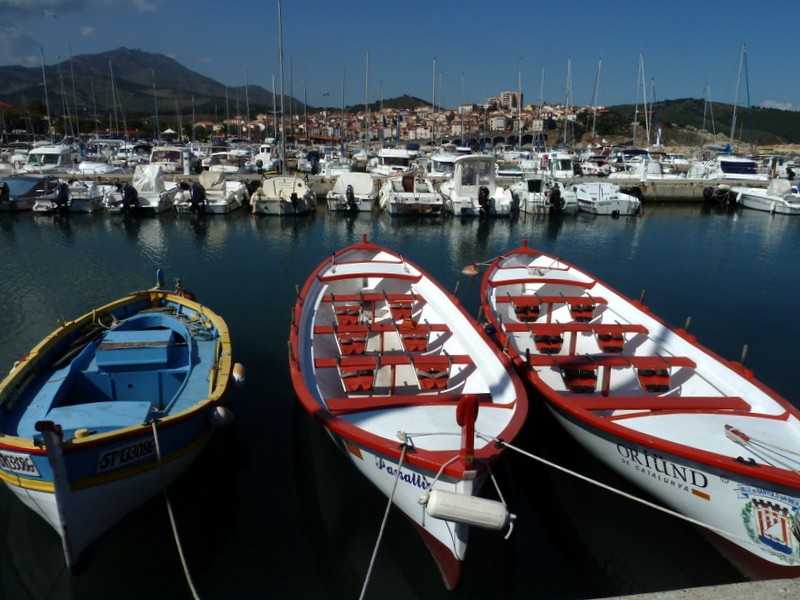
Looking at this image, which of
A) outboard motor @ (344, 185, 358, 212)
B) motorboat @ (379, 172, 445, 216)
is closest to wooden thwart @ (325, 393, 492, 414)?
motorboat @ (379, 172, 445, 216)

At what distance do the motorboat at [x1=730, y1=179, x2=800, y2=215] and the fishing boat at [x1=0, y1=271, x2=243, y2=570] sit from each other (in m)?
40.6

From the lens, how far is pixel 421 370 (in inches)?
361

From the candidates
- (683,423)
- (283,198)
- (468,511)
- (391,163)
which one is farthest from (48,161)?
(683,423)

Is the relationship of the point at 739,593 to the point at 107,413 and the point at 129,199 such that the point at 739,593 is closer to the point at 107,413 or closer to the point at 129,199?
the point at 107,413

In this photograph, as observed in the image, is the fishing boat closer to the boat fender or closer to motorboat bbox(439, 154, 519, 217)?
the boat fender

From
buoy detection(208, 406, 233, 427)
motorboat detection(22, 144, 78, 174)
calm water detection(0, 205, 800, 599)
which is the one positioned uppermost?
motorboat detection(22, 144, 78, 174)

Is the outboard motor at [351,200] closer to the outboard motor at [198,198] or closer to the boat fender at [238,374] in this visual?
the outboard motor at [198,198]

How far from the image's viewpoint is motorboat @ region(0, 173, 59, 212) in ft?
105

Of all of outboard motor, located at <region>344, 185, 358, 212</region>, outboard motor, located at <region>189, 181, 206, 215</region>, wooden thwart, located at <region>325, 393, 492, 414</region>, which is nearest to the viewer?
wooden thwart, located at <region>325, 393, 492, 414</region>

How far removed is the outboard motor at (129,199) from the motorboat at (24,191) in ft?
12.9

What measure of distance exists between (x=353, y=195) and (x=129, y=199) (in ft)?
44.4

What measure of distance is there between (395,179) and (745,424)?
1277 inches

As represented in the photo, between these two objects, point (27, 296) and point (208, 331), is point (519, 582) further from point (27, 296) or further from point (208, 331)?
point (27, 296)

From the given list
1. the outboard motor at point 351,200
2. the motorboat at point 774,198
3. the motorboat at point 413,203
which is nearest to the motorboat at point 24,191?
the outboard motor at point 351,200
